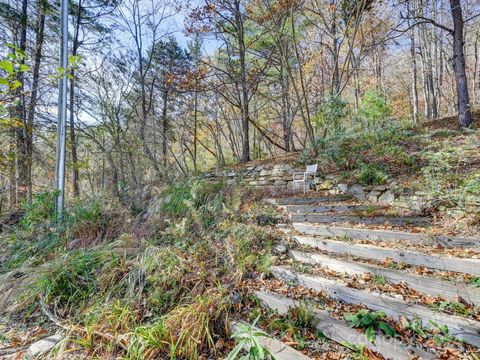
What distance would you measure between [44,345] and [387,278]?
117 inches

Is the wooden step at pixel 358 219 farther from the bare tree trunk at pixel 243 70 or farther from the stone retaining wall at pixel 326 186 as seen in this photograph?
the bare tree trunk at pixel 243 70

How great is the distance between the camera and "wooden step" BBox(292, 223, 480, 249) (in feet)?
7.59

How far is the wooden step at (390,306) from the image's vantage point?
4.97 feet

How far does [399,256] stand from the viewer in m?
2.28

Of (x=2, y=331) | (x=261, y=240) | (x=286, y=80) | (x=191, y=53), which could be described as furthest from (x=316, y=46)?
(x=2, y=331)

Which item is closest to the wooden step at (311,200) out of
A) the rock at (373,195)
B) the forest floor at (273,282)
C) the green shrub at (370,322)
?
the forest floor at (273,282)

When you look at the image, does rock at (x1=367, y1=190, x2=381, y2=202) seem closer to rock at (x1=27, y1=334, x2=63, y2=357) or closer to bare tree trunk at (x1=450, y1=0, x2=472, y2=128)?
bare tree trunk at (x1=450, y1=0, x2=472, y2=128)

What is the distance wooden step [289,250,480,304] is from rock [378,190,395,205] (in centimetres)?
186

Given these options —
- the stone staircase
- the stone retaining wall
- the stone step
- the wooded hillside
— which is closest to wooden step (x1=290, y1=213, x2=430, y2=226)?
the stone staircase

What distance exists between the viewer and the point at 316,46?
8.90m

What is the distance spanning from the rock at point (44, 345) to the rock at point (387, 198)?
4278 mm

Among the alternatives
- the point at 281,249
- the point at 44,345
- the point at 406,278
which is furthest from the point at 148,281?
the point at 406,278

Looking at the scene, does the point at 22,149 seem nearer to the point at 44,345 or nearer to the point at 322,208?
the point at 44,345

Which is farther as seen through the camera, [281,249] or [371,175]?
[371,175]
